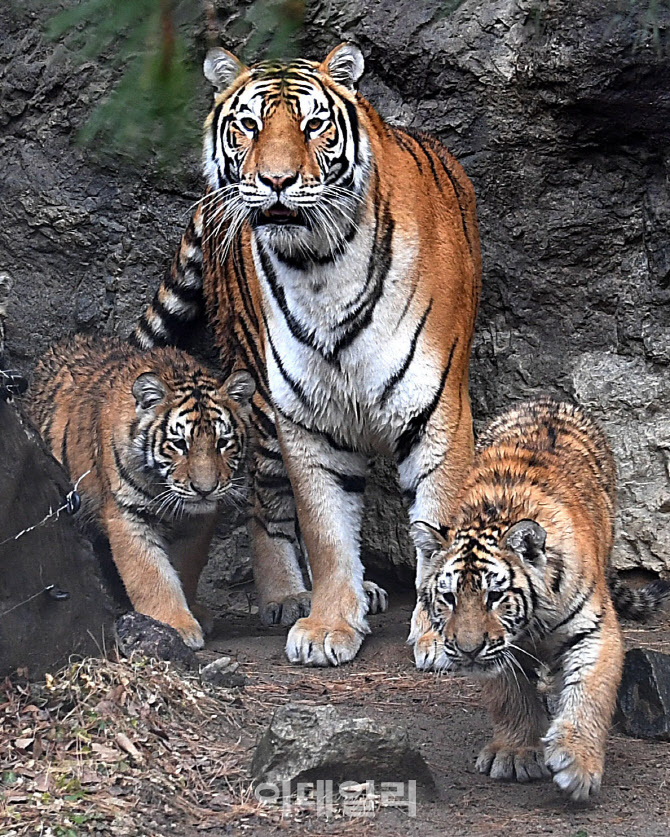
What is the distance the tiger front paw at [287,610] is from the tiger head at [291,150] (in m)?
1.84

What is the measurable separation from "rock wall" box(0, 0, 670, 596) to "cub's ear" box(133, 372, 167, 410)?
130 centimetres

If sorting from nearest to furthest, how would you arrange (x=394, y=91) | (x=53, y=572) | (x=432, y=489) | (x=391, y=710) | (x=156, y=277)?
(x=53, y=572)
(x=391, y=710)
(x=432, y=489)
(x=394, y=91)
(x=156, y=277)

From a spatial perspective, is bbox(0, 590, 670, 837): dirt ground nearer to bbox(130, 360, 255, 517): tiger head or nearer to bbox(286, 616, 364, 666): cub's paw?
bbox(286, 616, 364, 666): cub's paw

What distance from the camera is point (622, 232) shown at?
5.86 meters

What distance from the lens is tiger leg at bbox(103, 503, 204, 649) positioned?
16.7 feet

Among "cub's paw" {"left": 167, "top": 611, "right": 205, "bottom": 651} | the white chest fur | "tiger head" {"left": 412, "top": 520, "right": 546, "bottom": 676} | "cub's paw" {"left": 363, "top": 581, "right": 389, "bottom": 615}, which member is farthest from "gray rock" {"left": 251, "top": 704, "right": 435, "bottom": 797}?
"cub's paw" {"left": 363, "top": 581, "right": 389, "bottom": 615}

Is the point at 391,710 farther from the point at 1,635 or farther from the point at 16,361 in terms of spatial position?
the point at 16,361

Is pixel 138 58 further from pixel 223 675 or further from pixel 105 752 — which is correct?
pixel 223 675

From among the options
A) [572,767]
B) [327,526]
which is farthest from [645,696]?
[327,526]

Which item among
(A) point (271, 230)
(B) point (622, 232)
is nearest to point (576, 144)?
(B) point (622, 232)

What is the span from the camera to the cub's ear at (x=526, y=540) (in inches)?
140

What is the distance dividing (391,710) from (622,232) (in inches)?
106

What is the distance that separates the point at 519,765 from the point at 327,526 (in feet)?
5.40

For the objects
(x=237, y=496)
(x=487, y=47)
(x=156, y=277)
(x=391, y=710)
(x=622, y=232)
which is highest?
(x=487, y=47)
